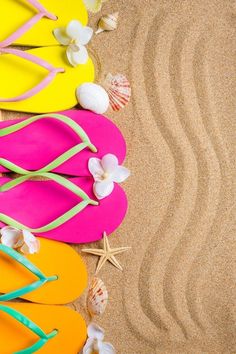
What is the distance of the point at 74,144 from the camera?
0.75 meters

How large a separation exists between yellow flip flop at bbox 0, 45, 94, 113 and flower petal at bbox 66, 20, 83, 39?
0.13ft

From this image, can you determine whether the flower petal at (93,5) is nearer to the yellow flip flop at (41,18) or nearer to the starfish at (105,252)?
the yellow flip flop at (41,18)

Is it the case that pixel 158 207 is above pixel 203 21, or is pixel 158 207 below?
below

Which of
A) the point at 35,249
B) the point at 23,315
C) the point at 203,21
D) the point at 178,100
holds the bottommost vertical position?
the point at 23,315

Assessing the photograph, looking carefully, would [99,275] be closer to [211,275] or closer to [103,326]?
[103,326]

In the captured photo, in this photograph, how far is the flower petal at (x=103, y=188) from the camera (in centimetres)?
73

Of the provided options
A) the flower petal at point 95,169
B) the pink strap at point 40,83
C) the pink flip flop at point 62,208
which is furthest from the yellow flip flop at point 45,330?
the pink strap at point 40,83

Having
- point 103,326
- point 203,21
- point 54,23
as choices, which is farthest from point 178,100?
point 103,326

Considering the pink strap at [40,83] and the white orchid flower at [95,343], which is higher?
the pink strap at [40,83]

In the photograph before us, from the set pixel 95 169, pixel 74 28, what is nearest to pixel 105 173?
pixel 95 169

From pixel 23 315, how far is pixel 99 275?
0.14 m

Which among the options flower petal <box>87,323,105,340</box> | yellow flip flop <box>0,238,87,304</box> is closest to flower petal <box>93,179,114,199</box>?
yellow flip flop <box>0,238,87,304</box>

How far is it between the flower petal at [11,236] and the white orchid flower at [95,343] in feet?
0.61

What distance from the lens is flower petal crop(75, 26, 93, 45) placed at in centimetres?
73
